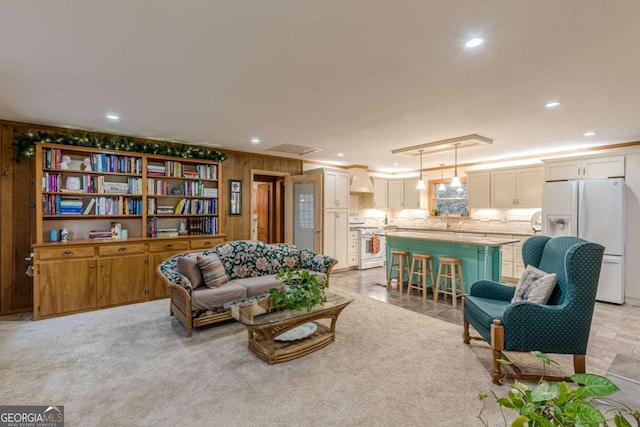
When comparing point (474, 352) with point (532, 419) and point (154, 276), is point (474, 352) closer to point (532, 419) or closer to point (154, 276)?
point (532, 419)

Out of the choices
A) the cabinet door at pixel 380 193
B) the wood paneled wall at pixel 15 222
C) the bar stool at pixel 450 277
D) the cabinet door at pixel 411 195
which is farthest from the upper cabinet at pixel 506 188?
the wood paneled wall at pixel 15 222

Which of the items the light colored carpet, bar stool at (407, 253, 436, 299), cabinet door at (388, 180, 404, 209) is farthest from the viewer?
cabinet door at (388, 180, 404, 209)

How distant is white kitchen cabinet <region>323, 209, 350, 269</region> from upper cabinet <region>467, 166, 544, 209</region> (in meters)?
2.82

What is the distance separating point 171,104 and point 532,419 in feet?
12.1

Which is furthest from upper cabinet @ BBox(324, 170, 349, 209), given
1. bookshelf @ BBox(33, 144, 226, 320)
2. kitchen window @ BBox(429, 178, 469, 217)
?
kitchen window @ BBox(429, 178, 469, 217)

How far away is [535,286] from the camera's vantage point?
8.29 feet

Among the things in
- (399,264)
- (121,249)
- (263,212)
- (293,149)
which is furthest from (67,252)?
(399,264)

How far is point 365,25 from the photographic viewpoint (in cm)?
185

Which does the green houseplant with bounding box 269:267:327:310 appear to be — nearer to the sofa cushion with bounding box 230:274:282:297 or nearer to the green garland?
the sofa cushion with bounding box 230:274:282:297

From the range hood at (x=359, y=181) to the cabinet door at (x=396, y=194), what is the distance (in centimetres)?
88

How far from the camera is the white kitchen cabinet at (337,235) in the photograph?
6.24 m

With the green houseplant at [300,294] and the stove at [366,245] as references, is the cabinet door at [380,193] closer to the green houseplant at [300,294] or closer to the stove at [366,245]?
the stove at [366,245]

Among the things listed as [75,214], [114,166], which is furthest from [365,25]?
[75,214]

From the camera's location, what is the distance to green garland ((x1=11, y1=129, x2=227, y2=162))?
3.79 m
